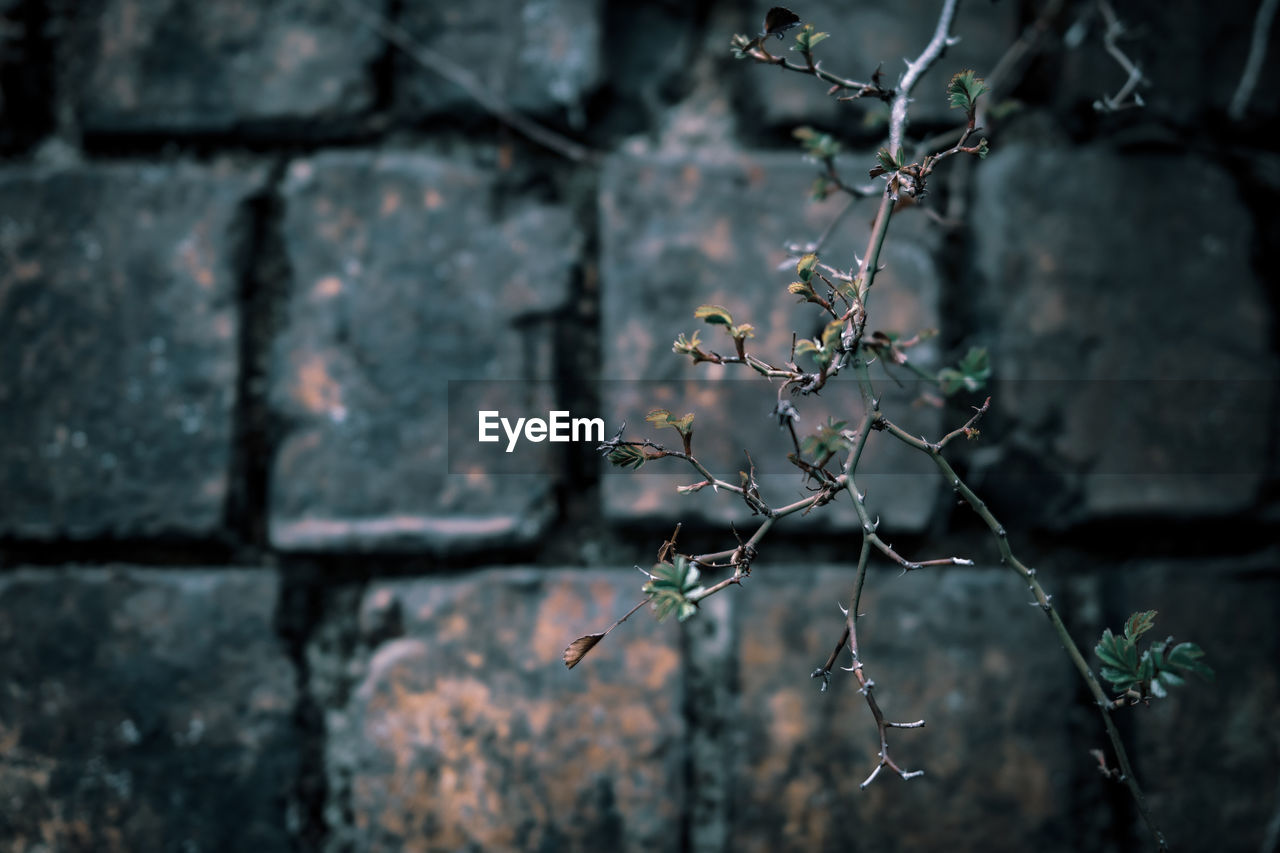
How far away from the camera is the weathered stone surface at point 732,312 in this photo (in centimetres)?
78

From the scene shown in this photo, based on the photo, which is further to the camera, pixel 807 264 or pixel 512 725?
pixel 512 725

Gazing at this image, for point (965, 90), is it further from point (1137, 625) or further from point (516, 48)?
point (516, 48)

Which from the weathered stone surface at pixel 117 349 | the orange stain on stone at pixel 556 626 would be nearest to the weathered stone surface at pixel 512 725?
the orange stain on stone at pixel 556 626

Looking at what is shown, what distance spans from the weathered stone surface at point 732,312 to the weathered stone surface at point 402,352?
0.25 feet

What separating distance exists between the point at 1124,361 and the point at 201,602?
3.10 feet

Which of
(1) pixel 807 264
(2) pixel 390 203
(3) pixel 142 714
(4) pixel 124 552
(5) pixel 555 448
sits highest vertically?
(2) pixel 390 203

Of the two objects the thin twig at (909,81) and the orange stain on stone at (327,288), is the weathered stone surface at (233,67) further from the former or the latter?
the thin twig at (909,81)

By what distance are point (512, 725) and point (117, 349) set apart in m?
0.54

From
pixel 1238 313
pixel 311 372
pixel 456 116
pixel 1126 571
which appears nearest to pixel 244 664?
pixel 311 372

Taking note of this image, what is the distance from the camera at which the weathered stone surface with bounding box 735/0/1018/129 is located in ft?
2.64

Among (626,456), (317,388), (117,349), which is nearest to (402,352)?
(317,388)

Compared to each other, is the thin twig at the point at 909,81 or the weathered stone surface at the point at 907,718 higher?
the thin twig at the point at 909,81

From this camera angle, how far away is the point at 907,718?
78cm

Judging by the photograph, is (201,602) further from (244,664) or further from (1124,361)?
(1124,361)
